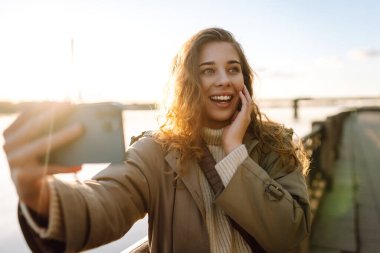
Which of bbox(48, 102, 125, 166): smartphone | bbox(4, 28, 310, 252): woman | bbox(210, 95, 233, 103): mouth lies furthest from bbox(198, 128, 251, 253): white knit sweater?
bbox(48, 102, 125, 166): smartphone

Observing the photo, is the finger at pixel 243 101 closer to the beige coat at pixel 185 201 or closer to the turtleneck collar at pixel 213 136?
the turtleneck collar at pixel 213 136

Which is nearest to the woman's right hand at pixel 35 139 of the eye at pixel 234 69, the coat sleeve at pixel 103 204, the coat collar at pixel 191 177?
the coat sleeve at pixel 103 204

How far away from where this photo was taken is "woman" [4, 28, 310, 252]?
1.07m

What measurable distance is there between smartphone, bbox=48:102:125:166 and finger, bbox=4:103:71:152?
21mm

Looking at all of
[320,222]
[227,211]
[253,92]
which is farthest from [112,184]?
[320,222]

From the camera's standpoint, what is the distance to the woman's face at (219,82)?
2029 mm

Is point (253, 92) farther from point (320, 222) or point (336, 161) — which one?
point (336, 161)

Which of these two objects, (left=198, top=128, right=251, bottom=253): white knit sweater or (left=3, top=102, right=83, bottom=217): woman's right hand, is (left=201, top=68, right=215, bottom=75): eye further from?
(left=3, top=102, right=83, bottom=217): woman's right hand

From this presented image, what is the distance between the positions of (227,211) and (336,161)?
8723mm

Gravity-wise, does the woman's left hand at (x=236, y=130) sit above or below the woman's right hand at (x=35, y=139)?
below

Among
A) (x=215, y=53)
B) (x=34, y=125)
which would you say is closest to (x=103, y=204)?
(x=34, y=125)

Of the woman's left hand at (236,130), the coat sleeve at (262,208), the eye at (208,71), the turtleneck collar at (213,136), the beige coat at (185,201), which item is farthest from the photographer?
the eye at (208,71)

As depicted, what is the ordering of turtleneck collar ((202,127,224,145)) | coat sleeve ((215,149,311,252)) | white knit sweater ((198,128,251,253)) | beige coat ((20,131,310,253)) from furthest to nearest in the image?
turtleneck collar ((202,127,224,145)) < white knit sweater ((198,128,251,253)) < coat sleeve ((215,149,311,252)) < beige coat ((20,131,310,253))

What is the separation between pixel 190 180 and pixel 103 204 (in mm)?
504
